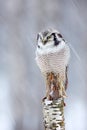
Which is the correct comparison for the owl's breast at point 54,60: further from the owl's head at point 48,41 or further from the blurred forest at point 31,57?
the blurred forest at point 31,57

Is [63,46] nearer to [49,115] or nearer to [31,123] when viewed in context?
[49,115]

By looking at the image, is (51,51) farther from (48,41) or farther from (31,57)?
(31,57)

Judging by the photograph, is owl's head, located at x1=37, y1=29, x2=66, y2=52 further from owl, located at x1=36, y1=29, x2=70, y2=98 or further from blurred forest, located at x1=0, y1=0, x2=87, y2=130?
blurred forest, located at x1=0, y1=0, x2=87, y2=130

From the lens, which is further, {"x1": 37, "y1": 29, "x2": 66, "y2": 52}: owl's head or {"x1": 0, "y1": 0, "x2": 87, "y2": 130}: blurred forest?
{"x1": 0, "y1": 0, "x2": 87, "y2": 130}: blurred forest

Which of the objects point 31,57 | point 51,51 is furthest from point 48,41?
point 31,57

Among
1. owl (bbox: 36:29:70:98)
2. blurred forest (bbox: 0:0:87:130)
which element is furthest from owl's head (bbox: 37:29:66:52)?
blurred forest (bbox: 0:0:87:130)

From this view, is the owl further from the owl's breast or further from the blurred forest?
the blurred forest

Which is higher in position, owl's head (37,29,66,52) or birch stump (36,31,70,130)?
owl's head (37,29,66,52)
